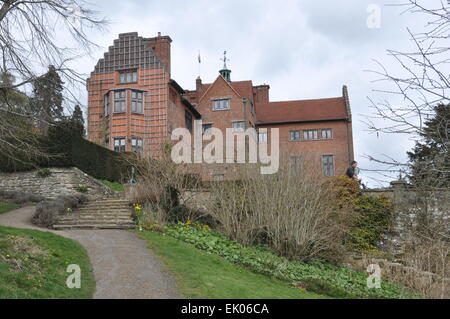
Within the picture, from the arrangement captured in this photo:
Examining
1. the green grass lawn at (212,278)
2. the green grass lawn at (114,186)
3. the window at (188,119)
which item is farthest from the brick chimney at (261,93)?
the green grass lawn at (212,278)

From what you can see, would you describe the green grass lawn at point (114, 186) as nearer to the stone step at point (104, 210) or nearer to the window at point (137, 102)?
the stone step at point (104, 210)

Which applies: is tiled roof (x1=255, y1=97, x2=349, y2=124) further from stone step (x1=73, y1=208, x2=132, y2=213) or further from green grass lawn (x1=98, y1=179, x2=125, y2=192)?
stone step (x1=73, y1=208, x2=132, y2=213)

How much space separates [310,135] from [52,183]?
24960mm

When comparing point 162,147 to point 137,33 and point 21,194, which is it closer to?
point 21,194

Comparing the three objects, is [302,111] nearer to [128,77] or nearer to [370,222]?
[128,77]

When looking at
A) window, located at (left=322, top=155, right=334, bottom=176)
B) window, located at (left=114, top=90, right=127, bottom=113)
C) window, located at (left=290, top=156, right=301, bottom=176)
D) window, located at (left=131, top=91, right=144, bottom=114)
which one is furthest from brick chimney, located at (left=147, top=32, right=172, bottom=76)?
window, located at (left=290, top=156, right=301, bottom=176)

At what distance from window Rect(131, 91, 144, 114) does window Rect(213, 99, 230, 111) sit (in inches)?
396

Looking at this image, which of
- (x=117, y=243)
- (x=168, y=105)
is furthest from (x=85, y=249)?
(x=168, y=105)

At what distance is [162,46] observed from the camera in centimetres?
3369

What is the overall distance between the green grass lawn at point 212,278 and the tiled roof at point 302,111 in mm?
30258

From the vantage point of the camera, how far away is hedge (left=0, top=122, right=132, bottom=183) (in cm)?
2327

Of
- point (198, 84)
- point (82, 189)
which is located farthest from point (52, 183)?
point (198, 84)

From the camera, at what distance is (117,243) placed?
1307cm
